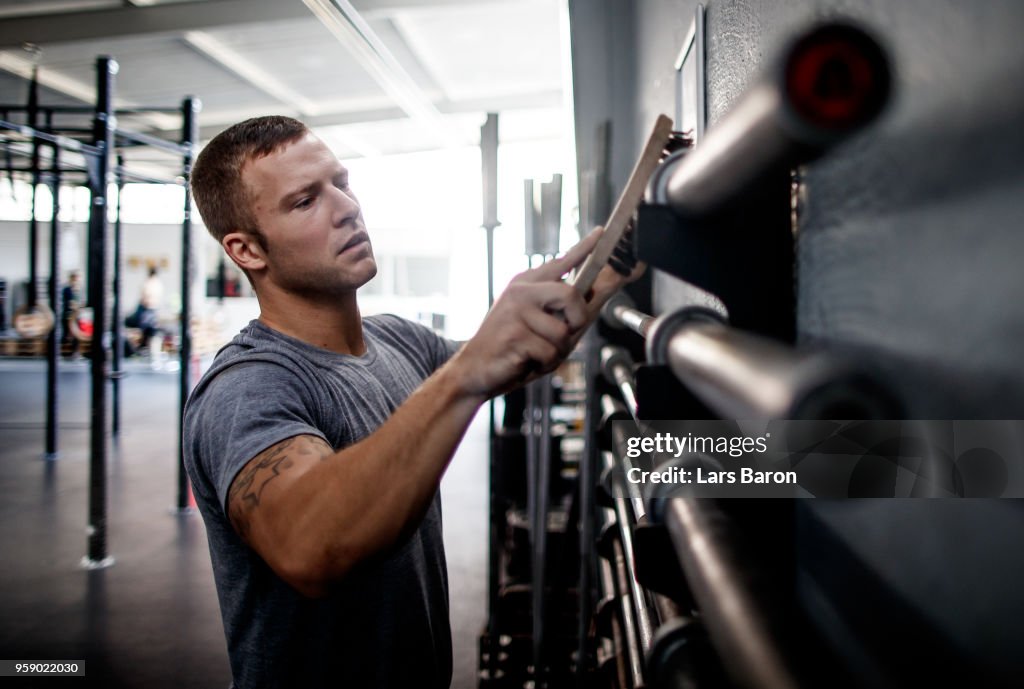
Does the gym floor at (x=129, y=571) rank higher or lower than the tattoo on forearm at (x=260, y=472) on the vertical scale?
lower

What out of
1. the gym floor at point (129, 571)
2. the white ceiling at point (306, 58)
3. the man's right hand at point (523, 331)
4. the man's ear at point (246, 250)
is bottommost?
the gym floor at point (129, 571)

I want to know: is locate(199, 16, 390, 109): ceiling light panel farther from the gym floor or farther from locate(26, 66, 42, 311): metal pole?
the gym floor

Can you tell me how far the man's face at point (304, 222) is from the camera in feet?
3.66

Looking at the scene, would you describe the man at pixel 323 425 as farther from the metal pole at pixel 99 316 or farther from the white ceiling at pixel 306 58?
the white ceiling at pixel 306 58

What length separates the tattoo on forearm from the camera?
729 millimetres

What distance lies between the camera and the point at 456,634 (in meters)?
2.62

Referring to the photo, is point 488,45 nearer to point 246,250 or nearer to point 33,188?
point 33,188

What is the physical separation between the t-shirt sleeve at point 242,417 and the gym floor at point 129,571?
1.81 meters

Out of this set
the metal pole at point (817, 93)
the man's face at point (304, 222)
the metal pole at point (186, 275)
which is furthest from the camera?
the metal pole at point (186, 275)

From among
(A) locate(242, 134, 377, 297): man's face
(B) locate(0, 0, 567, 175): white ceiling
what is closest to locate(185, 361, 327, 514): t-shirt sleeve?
(A) locate(242, 134, 377, 297): man's face

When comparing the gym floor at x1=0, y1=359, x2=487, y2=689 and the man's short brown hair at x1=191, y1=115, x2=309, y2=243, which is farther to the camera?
the gym floor at x1=0, y1=359, x2=487, y2=689

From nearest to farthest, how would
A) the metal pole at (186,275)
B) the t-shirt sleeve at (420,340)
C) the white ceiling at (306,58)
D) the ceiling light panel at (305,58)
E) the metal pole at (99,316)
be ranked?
the t-shirt sleeve at (420,340) < the metal pole at (99,316) < the metal pole at (186,275) < the white ceiling at (306,58) < the ceiling light panel at (305,58)

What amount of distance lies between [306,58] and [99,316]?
4681 millimetres

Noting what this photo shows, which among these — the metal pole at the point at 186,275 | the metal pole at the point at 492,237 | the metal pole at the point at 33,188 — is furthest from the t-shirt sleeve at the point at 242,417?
the metal pole at the point at 33,188
